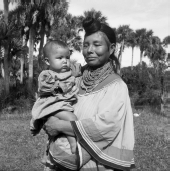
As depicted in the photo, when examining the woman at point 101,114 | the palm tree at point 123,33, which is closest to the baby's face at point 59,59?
the woman at point 101,114

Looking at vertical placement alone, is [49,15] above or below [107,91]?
above

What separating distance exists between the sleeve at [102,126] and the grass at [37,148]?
4175 mm

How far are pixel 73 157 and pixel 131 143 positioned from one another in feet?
1.42

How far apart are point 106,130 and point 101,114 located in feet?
0.36

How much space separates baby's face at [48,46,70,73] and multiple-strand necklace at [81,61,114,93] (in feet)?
0.65

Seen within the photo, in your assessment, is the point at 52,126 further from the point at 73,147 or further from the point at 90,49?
the point at 90,49

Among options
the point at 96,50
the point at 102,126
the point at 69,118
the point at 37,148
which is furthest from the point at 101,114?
the point at 37,148

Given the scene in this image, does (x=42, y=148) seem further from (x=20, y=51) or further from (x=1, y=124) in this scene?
(x=20, y=51)

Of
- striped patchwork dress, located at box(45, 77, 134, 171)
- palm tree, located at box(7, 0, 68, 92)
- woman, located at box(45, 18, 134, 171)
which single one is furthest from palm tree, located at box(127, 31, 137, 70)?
striped patchwork dress, located at box(45, 77, 134, 171)

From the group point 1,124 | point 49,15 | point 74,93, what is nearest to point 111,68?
point 74,93

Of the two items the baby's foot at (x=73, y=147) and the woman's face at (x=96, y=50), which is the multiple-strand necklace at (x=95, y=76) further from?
the baby's foot at (x=73, y=147)

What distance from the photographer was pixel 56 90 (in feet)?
6.39

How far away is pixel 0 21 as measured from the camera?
44.1 ft

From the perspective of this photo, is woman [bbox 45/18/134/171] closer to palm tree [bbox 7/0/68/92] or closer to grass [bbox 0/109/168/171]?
grass [bbox 0/109/168/171]
